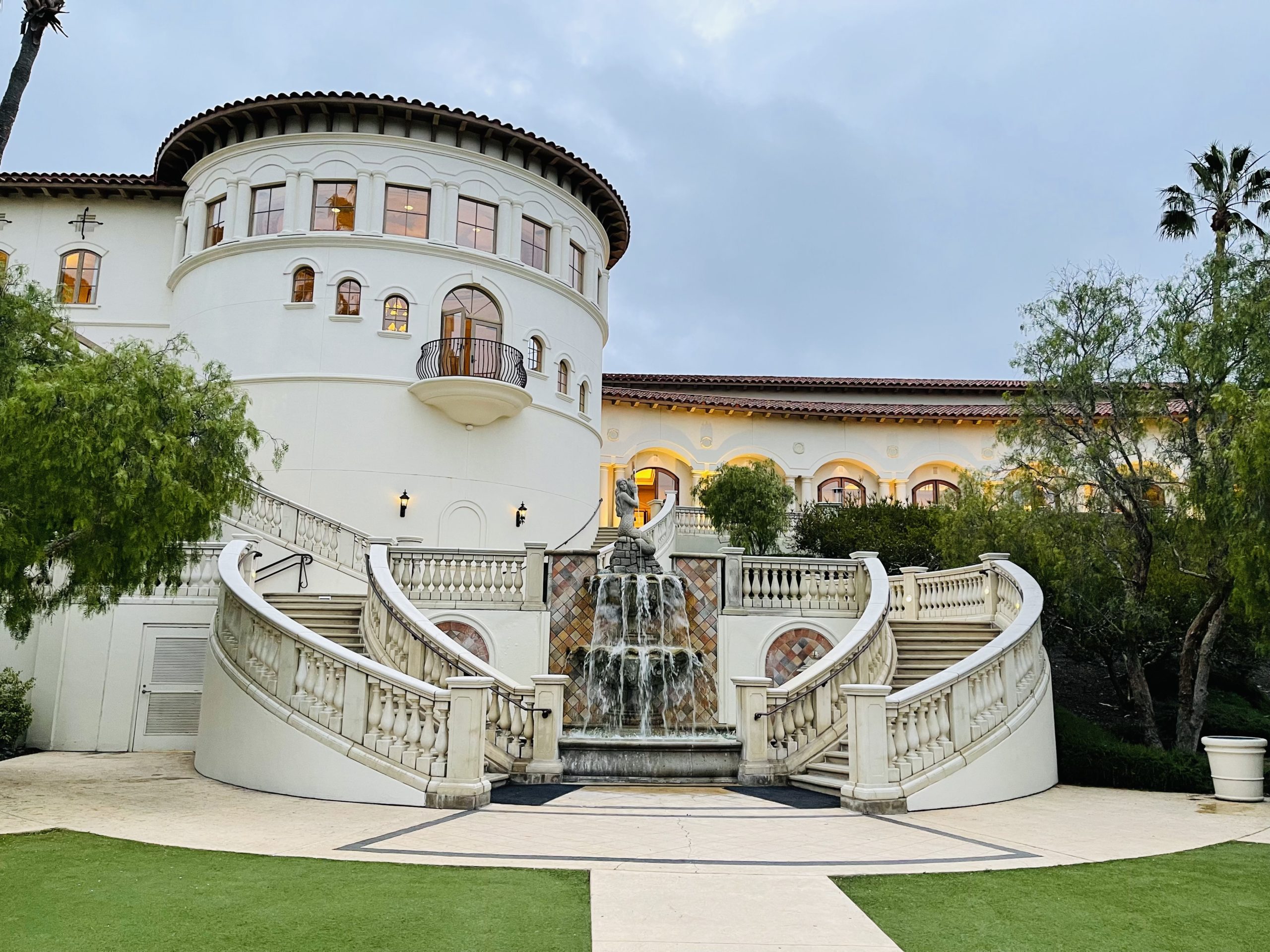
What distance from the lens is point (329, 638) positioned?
1594 cm

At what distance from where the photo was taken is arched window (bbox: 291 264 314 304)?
24.4m

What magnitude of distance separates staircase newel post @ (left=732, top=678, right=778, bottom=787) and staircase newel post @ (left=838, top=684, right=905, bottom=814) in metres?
1.84

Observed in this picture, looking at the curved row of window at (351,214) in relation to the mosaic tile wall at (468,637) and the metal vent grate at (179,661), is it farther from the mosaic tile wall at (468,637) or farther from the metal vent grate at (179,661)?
the mosaic tile wall at (468,637)

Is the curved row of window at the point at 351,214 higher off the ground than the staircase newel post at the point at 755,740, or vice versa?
the curved row of window at the point at 351,214

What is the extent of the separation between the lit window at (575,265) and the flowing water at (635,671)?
42.5ft

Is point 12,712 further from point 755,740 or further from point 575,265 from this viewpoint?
point 575,265

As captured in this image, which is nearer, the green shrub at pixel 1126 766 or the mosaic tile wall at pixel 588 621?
the green shrub at pixel 1126 766

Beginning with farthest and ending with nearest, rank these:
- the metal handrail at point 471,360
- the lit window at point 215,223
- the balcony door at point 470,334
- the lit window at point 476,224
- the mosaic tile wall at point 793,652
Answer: the lit window at point 476,224 < the lit window at point 215,223 < the balcony door at point 470,334 < the metal handrail at point 471,360 < the mosaic tile wall at point 793,652

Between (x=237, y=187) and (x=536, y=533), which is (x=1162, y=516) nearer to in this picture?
(x=536, y=533)

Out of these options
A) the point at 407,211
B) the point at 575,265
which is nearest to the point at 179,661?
the point at 407,211

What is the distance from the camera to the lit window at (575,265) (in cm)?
2773

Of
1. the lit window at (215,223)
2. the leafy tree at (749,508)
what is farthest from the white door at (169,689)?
the leafy tree at (749,508)

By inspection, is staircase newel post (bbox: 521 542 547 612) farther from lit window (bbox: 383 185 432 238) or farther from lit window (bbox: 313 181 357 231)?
lit window (bbox: 313 181 357 231)

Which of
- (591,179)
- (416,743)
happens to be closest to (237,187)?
(591,179)
